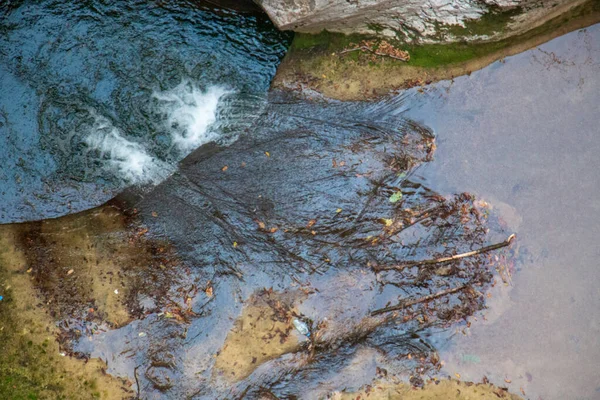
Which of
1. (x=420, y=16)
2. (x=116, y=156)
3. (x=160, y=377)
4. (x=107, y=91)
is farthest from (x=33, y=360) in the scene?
(x=420, y=16)

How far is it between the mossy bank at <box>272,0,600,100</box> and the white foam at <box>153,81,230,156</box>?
1050 mm

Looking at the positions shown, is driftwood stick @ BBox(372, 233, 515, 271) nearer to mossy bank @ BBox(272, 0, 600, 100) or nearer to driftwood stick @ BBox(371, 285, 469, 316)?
driftwood stick @ BBox(371, 285, 469, 316)

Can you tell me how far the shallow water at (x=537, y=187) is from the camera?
440 centimetres

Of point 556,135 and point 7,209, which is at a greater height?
point 556,135

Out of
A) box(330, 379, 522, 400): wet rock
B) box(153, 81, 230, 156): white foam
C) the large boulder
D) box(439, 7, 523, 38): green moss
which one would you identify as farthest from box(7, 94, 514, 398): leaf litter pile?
box(439, 7, 523, 38): green moss

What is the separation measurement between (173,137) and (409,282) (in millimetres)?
3423

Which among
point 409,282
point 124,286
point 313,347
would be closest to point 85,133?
point 124,286

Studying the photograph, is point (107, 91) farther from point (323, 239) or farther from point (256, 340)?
point (256, 340)

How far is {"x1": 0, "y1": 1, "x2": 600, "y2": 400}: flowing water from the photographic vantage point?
14.4 ft

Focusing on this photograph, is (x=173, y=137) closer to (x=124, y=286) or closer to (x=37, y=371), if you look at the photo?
(x=124, y=286)

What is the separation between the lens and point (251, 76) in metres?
4.52

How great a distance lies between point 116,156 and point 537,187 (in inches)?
205

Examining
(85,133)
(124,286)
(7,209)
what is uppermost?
(85,133)

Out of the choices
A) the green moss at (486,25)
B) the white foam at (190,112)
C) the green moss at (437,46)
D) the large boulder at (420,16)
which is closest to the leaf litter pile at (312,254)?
the white foam at (190,112)
